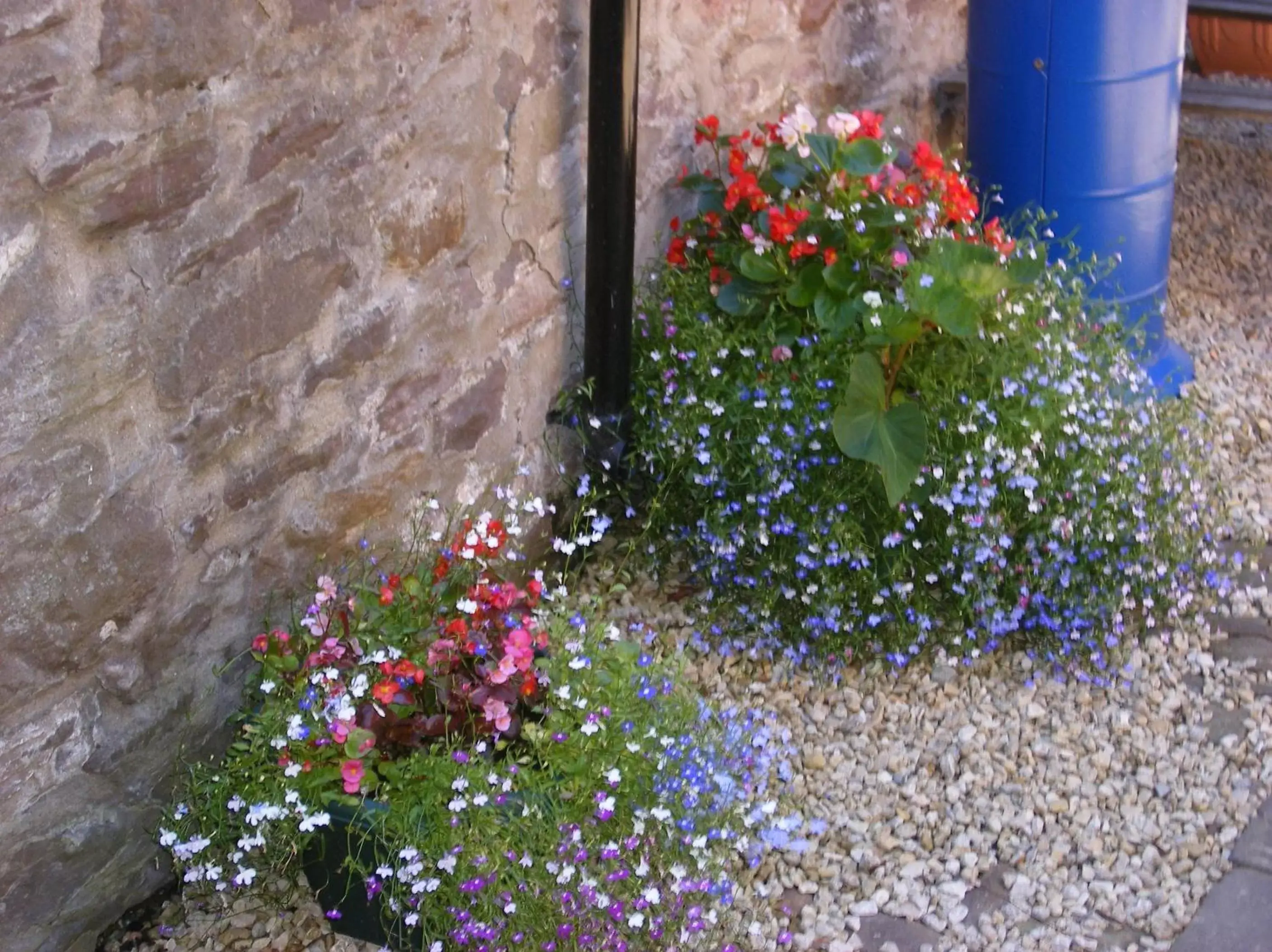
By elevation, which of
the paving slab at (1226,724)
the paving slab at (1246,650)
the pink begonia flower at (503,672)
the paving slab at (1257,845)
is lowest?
the paving slab at (1226,724)

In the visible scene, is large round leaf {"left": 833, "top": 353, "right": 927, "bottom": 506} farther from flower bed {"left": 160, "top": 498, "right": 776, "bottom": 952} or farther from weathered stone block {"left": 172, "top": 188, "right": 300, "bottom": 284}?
weathered stone block {"left": 172, "top": 188, "right": 300, "bottom": 284}

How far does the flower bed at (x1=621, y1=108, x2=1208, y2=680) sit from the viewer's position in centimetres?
281

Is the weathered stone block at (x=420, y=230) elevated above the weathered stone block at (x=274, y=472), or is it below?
above

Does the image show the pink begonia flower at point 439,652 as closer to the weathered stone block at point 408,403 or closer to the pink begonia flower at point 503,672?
the pink begonia flower at point 503,672

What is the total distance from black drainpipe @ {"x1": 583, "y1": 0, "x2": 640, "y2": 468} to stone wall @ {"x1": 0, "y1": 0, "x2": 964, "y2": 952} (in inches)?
3.6

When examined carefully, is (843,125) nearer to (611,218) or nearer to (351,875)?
(611,218)

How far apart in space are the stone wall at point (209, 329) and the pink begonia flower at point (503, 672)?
1.43 ft

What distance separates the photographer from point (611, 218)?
2.96 m

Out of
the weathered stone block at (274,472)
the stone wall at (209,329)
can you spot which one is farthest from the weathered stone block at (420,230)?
the weathered stone block at (274,472)

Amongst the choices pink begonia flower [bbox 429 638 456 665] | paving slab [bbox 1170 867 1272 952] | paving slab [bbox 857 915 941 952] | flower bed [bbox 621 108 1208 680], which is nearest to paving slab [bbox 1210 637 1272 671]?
flower bed [bbox 621 108 1208 680]

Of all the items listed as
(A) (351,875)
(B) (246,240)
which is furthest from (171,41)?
(A) (351,875)

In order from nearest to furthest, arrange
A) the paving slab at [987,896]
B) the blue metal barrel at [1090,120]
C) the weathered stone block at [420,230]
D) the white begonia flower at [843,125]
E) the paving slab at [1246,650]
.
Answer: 1. the paving slab at [987,896]
2. the weathered stone block at [420,230]
3. the paving slab at [1246,650]
4. the white begonia flower at [843,125]
5. the blue metal barrel at [1090,120]

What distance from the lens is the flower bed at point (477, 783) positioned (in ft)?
6.97

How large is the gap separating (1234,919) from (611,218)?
1751 mm
